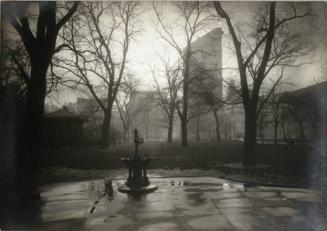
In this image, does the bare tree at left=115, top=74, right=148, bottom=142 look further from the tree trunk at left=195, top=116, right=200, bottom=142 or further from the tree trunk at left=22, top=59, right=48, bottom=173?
the tree trunk at left=22, top=59, right=48, bottom=173

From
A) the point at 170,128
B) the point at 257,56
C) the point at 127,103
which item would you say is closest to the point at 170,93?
the point at 170,128

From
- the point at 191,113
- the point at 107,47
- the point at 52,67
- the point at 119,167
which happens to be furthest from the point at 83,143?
the point at 191,113

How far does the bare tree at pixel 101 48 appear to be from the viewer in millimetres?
6180

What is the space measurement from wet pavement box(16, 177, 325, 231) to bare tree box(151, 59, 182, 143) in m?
1.51

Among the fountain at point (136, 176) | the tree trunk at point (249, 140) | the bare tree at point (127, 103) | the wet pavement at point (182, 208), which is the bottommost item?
the wet pavement at point (182, 208)

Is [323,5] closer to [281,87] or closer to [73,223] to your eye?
[281,87]

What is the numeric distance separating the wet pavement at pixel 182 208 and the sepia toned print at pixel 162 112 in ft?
0.10

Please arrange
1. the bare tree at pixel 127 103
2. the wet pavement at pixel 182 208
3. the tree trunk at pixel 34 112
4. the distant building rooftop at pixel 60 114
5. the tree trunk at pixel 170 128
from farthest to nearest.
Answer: the tree trunk at pixel 170 128
the bare tree at pixel 127 103
the distant building rooftop at pixel 60 114
the tree trunk at pixel 34 112
the wet pavement at pixel 182 208

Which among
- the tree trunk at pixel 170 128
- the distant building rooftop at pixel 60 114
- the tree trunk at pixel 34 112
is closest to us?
the tree trunk at pixel 34 112

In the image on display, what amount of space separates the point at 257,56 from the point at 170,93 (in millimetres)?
2052

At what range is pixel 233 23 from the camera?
6531mm

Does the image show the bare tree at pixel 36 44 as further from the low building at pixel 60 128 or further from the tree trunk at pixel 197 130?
the tree trunk at pixel 197 130

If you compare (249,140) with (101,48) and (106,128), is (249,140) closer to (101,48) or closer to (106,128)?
(106,128)

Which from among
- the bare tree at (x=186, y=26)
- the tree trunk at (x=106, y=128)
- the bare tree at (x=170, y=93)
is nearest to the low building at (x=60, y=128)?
the tree trunk at (x=106, y=128)
